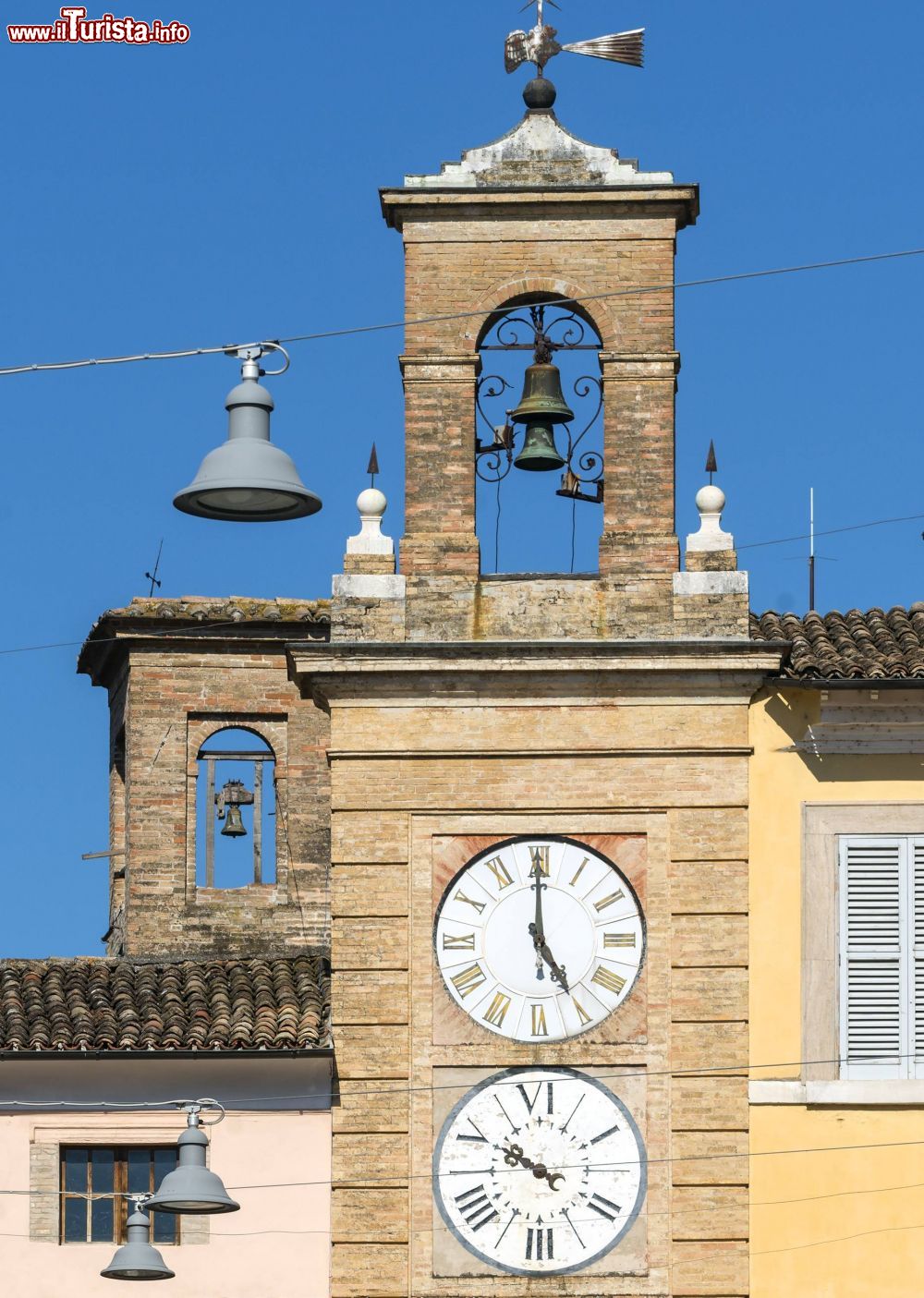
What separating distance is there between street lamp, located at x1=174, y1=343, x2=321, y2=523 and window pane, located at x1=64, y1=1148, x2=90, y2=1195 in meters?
6.56

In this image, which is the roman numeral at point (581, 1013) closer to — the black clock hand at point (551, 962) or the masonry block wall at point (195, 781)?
the black clock hand at point (551, 962)

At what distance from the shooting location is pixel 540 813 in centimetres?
2292

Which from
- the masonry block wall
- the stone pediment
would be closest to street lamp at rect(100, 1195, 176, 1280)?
the stone pediment

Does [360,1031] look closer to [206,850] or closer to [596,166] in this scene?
[596,166]

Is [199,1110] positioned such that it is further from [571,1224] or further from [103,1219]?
[571,1224]

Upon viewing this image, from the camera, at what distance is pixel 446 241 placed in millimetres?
23578

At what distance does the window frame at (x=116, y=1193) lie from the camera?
890 inches

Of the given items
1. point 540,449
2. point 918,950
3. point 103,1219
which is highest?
point 540,449

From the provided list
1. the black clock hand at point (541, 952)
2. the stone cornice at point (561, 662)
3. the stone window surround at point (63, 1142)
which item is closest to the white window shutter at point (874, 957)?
the stone cornice at point (561, 662)

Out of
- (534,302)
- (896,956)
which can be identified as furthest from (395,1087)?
(534,302)

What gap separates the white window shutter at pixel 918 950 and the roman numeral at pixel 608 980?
1808 millimetres

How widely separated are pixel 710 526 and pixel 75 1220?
19.2 feet

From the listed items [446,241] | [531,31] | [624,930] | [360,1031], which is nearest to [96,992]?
[360,1031]

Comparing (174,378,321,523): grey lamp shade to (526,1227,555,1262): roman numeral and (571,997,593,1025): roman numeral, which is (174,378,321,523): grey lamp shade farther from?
(526,1227,555,1262): roman numeral
